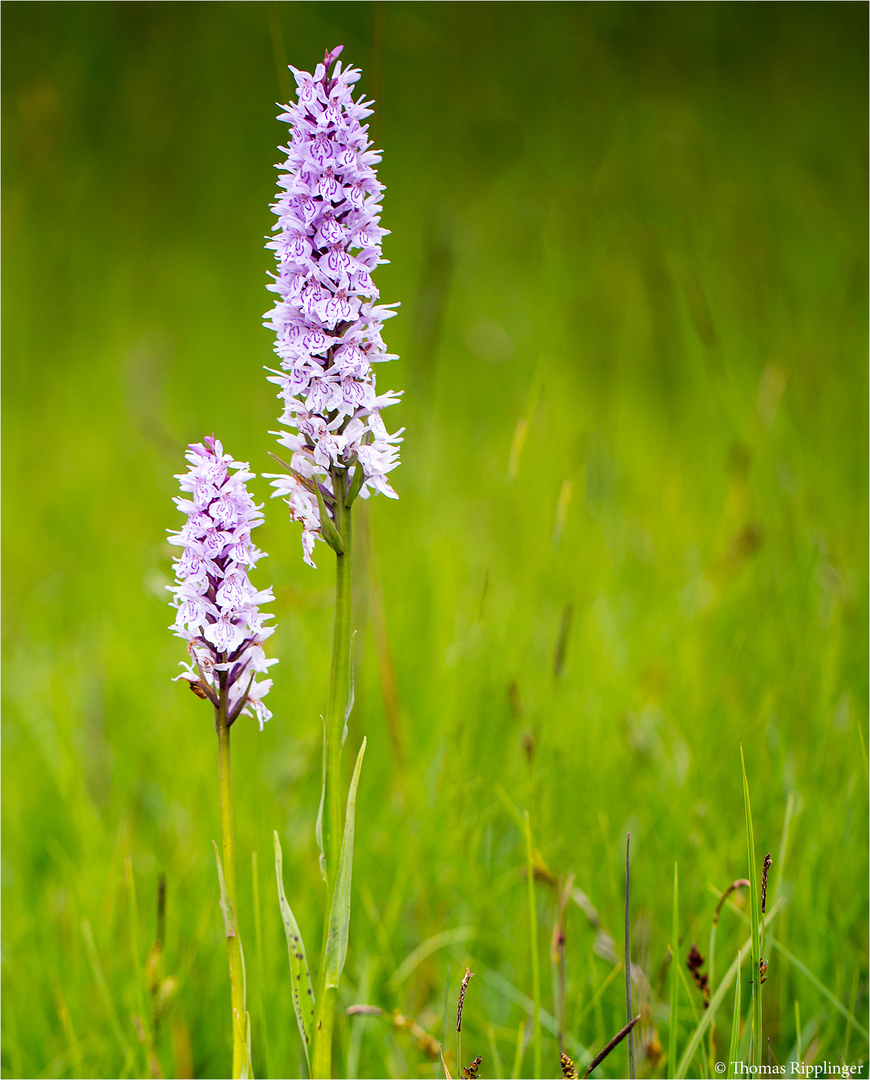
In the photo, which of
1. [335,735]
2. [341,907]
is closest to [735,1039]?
[341,907]

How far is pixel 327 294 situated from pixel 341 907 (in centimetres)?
97

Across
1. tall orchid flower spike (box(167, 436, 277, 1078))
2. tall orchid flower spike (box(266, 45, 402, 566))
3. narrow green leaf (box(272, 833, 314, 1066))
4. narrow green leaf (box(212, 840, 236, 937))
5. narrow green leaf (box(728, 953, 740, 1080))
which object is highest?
tall orchid flower spike (box(266, 45, 402, 566))

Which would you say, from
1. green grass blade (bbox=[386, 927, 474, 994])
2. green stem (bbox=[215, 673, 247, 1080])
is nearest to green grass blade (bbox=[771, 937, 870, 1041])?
green grass blade (bbox=[386, 927, 474, 994])

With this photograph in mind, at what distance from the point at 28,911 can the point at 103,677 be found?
1177mm

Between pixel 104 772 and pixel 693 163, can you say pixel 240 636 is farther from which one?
pixel 693 163

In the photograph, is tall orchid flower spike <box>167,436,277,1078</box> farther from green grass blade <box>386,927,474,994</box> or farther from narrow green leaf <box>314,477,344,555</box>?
green grass blade <box>386,927,474,994</box>

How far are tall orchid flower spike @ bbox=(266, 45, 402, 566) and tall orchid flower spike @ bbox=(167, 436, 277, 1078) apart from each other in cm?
10

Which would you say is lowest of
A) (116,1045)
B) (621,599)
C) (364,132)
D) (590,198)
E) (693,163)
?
(116,1045)

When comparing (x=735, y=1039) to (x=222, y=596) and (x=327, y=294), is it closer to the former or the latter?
(x=222, y=596)

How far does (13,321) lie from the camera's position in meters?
7.60

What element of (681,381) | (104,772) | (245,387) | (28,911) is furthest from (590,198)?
(28,911)

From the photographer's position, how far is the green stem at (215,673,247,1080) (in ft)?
4.24

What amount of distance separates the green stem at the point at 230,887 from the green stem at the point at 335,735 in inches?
4.9

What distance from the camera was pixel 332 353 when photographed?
1328mm
